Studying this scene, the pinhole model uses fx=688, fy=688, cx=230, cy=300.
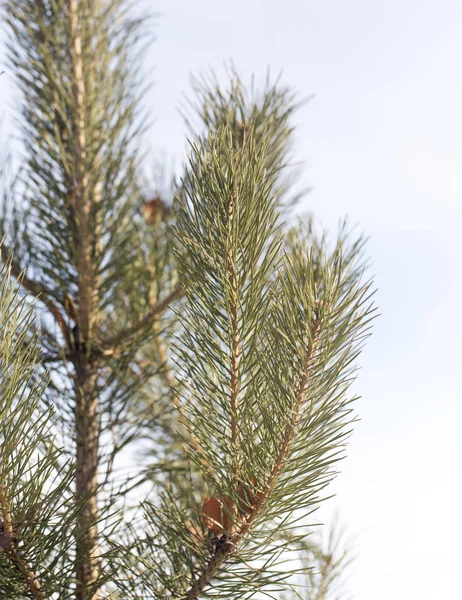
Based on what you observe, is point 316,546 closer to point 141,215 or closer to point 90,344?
point 90,344

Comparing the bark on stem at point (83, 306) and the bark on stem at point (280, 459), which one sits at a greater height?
the bark on stem at point (83, 306)

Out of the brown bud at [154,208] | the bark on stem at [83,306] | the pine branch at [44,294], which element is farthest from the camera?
the brown bud at [154,208]

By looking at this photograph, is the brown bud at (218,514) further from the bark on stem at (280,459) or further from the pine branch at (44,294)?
the pine branch at (44,294)

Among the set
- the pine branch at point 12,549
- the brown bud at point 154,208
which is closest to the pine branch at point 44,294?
the brown bud at point 154,208

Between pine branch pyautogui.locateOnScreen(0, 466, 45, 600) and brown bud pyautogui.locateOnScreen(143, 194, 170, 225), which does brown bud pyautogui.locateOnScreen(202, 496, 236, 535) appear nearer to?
pine branch pyautogui.locateOnScreen(0, 466, 45, 600)

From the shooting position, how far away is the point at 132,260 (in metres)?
1.71

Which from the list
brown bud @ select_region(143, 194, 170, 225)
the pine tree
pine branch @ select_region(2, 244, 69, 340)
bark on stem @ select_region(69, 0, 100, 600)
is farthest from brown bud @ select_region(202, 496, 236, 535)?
brown bud @ select_region(143, 194, 170, 225)

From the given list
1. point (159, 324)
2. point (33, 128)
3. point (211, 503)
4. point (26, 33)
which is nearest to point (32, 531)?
point (211, 503)

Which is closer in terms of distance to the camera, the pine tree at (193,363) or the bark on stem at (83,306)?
the pine tree at (193,363)

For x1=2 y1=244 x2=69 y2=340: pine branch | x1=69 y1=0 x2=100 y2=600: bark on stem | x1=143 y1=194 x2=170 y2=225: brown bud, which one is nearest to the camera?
x1=69 y1=0 x2=100 y2=600: bark on stem

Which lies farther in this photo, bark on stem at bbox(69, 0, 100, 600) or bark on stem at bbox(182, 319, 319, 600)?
bark on stem at bbox(69, 0, 100, 600)

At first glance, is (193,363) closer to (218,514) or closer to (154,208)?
(218,514)

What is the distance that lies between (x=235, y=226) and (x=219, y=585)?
558 millimetres

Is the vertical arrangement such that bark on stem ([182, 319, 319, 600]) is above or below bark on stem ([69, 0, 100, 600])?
below
